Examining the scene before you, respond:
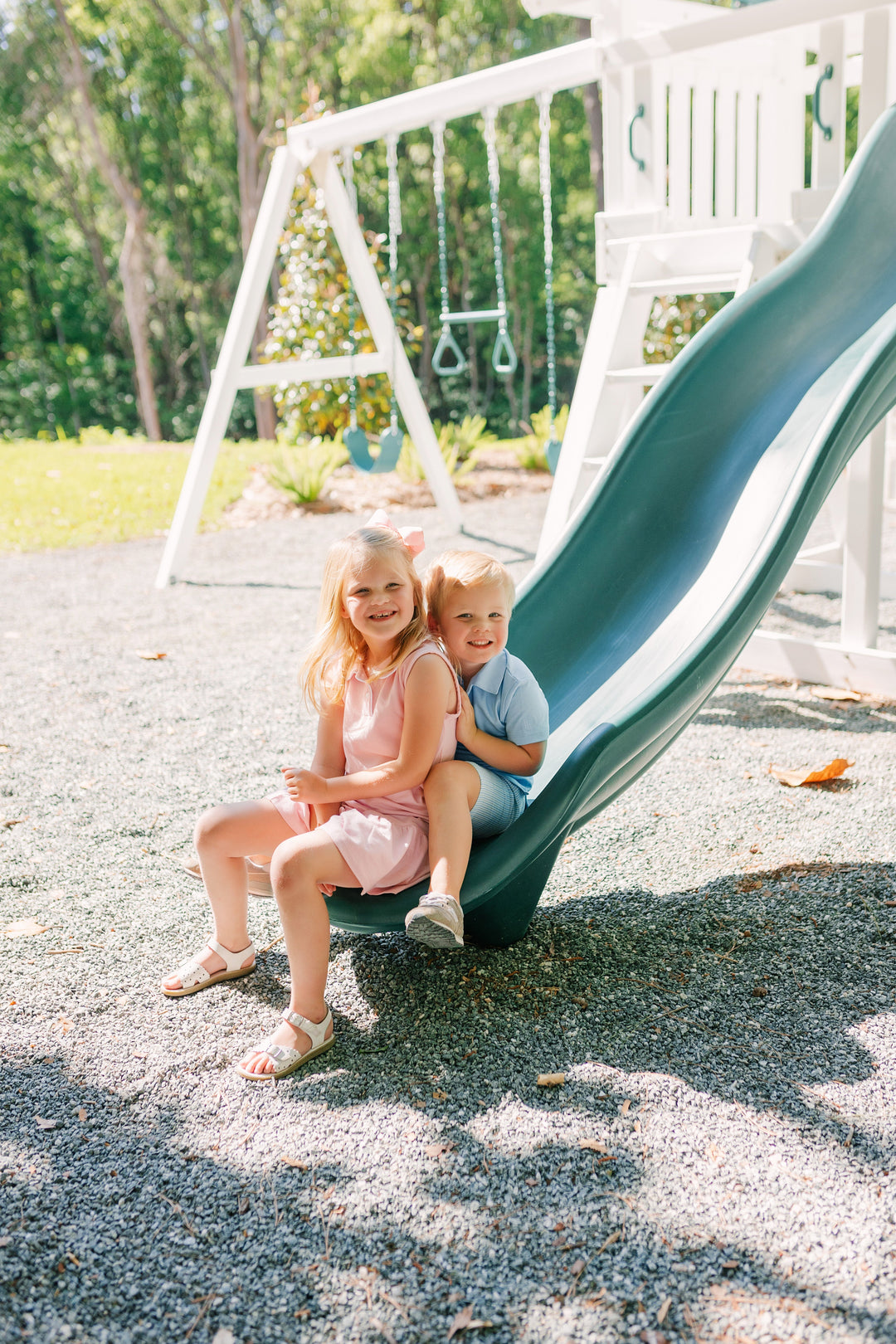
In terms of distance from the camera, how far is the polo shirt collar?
2.22 metres

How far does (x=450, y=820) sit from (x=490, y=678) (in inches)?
12.7

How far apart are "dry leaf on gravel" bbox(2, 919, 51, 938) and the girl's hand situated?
0.82 m

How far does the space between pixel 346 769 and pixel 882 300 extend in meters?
2.38

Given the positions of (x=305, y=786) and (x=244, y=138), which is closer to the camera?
(x=305, y=786)

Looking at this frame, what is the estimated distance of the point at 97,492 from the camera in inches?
366

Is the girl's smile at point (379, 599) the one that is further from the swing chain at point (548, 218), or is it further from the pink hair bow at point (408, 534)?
the swing chain at point (548, 218)

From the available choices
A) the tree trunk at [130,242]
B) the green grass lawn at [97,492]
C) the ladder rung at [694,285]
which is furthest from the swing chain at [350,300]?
the tree trunk at [130,242]

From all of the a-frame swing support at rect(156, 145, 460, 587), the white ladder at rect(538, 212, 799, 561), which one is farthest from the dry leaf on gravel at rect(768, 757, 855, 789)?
the a-frame swing support at rect(156, 145, 460, 587)

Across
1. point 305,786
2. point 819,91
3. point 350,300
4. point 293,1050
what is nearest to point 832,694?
point 819,91

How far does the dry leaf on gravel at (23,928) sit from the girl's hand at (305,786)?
82 cm

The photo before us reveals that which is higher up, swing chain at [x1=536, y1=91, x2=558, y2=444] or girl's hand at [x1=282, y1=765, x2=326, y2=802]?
swing chain at [x1=536, y1=91, x2=558, y2=444]

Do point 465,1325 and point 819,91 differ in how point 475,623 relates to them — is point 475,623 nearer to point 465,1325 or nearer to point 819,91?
point 465,1325

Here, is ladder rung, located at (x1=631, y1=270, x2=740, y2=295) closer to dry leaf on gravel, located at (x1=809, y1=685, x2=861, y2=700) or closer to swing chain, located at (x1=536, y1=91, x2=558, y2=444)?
swing chain, located at (x1=536, y1=91, x2=558, y2=444)

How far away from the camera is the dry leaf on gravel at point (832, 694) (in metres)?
3.95
